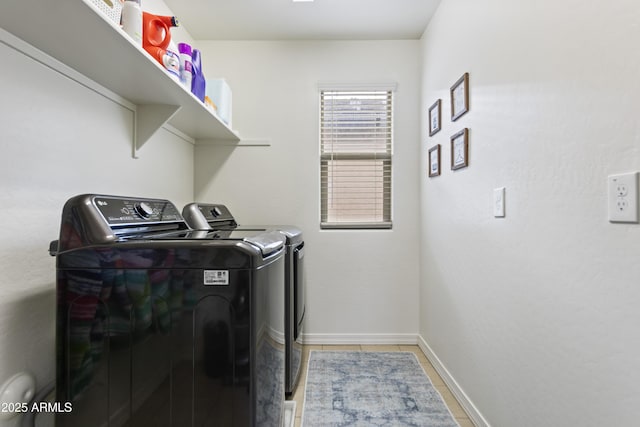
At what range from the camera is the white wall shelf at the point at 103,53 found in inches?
37.2

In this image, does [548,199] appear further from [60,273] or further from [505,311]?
[60,273]

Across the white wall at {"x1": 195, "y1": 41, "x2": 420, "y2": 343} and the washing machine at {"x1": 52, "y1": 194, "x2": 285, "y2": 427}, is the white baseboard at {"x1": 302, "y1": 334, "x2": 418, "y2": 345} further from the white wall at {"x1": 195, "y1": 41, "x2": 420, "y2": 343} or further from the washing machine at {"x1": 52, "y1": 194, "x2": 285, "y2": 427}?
the washing machine at {"x1": 52, "y1": 194, "x2": 285, "y2": 427}

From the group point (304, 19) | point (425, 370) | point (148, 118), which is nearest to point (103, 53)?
point (148, 118)

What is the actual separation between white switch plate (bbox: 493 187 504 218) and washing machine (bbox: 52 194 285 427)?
105cm

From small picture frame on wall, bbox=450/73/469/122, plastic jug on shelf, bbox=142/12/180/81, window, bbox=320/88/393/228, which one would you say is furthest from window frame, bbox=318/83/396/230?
plastic jug on shelf, bbox=142/12/180/81

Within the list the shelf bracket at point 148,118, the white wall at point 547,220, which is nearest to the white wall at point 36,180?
the shelf bracket at point 148,118

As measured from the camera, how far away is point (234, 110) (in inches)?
105

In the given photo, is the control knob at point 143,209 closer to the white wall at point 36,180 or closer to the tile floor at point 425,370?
the white wall at point 36,180

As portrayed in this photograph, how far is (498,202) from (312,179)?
1510 millimetres

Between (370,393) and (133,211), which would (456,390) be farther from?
(133,211)

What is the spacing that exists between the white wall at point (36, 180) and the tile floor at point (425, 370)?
117cm

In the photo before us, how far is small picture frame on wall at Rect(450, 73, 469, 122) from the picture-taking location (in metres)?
1.75

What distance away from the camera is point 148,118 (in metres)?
1.79

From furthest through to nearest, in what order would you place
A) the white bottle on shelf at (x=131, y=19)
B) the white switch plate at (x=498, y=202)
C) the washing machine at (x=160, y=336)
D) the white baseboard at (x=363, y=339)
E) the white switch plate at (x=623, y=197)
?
1. the white baseboard at (x=363, y=339)
2. the white switch plate at (x=498, y=202)
3. the white bottle on shelf at (x=131, y=19)
4. the washing machine at (x=160, y=336)
5. the white switch plate at (x=623, y=197)
